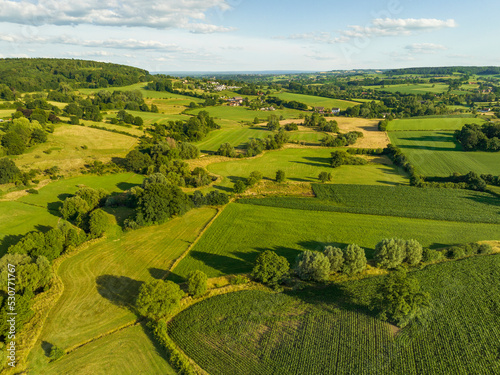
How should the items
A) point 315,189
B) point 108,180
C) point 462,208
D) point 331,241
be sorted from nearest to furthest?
point 331,241, point 462,208, point 315,189, point 108,180

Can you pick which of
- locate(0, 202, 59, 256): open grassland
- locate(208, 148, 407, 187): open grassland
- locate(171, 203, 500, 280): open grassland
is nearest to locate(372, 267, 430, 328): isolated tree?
locate(171, 203, 500, 280): open grassland

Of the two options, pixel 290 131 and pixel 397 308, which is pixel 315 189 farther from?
pixel 290 131

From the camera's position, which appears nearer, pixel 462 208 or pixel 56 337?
pixel 56 337

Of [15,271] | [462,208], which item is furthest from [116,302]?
[462,208]

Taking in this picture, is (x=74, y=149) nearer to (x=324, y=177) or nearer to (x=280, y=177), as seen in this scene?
(x=280, y=177)

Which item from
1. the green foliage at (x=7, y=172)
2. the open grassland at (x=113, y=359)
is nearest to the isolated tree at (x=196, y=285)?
the open grassland at (x=113, y=359)
